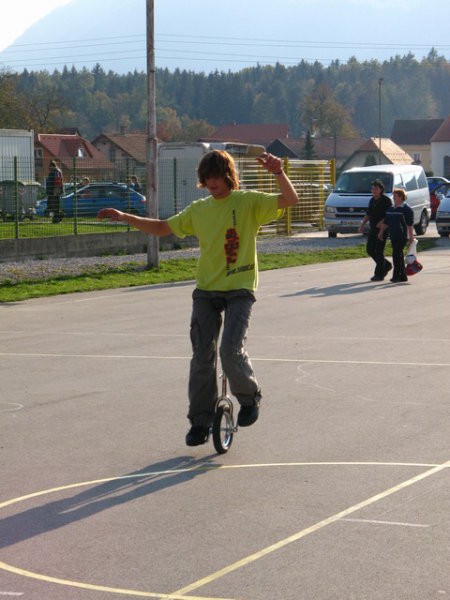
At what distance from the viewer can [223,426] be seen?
25.5 ft

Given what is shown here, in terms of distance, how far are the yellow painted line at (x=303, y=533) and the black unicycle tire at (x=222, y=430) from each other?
1.27 meters

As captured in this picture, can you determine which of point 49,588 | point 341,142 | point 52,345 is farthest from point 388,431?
point 341,142

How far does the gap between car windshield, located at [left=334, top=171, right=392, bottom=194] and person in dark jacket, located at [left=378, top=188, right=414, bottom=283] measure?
1348 cm

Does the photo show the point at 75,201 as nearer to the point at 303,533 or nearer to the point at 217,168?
the point at 217,168

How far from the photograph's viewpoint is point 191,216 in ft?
25.5

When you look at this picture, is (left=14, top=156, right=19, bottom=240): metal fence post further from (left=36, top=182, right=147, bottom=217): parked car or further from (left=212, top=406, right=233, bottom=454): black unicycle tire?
(left=212, top=406, right=233, bottom=454): black unicycle tire

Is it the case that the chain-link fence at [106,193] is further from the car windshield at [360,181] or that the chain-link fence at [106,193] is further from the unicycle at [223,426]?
the unicycle at [223,426]

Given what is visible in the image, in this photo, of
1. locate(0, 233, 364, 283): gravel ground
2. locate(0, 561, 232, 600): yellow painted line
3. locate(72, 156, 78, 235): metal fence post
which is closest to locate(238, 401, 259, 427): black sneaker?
locate(0, 561, 232, 600): yellow painted line

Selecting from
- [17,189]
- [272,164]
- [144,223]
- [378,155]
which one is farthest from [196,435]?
[378,155]

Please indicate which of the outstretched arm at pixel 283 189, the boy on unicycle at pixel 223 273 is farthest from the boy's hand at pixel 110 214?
the outstretched arm at pixel 283 189

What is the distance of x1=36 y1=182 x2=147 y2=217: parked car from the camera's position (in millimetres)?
28400

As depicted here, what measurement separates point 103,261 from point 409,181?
42.4 ft

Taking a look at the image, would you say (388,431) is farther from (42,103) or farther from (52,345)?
(42,103)

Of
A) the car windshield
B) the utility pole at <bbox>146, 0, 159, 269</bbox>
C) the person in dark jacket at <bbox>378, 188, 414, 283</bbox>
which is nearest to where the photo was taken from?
the person in dark jacket at <bbox>378, 188, 414, 283</bbox>
